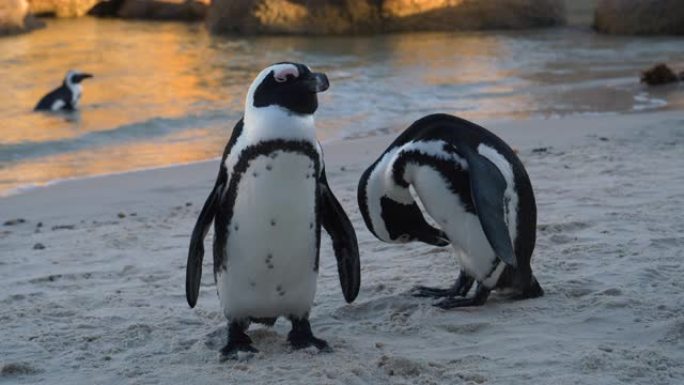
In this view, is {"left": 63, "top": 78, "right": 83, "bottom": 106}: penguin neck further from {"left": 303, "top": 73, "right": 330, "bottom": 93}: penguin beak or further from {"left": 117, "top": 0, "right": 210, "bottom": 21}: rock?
{"left": 117, "top": 0, "right": 210, "bottom": 21}: rock

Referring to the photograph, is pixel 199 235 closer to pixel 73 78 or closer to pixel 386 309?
pixel 386 309

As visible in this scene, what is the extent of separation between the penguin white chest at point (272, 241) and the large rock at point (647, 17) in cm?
1612

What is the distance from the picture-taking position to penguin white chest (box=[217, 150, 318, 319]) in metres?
3.41

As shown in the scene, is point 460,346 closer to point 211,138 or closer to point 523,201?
point 523,201

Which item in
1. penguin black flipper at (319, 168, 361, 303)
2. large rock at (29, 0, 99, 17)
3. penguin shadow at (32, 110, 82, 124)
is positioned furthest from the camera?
large rock at (29, 0, 99, 17)

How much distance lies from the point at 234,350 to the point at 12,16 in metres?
19.8

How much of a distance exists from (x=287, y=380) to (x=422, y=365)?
16.1 inches

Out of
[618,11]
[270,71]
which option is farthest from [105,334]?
[618,11]

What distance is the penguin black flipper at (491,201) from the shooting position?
3688 millimetres

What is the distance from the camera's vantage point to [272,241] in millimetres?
3471

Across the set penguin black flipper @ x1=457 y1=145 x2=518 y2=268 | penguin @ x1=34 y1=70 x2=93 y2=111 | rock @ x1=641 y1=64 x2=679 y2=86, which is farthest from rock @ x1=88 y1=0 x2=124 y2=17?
penguin black flipper @ x1=457 y1=145 x2=518 y2=268

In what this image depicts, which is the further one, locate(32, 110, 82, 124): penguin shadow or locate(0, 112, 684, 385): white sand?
locate(32, 110, 82, 124): penguin shadow

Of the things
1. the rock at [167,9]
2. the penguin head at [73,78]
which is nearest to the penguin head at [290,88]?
the penguin head at [73,78]

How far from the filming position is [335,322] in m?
3.99
